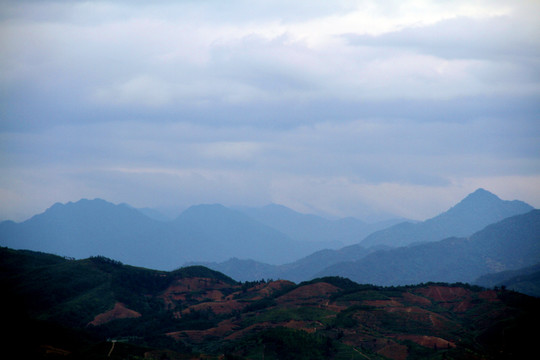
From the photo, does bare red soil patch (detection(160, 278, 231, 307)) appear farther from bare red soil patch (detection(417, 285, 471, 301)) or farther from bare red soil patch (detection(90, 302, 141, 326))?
bare red soil patch (detection(417, 285, 471, 301))

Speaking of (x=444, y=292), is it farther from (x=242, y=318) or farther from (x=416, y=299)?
(x=242, y=318)

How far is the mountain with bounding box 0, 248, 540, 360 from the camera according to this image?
102m

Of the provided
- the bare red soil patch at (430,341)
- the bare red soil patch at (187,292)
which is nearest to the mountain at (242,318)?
the bare red soil patch at (430,341)

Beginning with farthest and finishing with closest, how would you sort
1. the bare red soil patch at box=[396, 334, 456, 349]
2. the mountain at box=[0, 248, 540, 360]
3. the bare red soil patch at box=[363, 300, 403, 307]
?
the bare red soil patch at box=[363, 300, 403, 307] → the bare red soil patch at box=[396, 334, 456, 349] → the mountain at box=[0, 248, 540, 360]

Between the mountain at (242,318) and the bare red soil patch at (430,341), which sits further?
the bare red soil patch at (430,341)

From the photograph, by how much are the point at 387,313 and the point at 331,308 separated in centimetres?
1865

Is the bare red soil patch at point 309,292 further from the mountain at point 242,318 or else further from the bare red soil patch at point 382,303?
the bare red soil patch at point 382,303

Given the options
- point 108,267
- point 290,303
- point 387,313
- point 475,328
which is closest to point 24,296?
point 108,267

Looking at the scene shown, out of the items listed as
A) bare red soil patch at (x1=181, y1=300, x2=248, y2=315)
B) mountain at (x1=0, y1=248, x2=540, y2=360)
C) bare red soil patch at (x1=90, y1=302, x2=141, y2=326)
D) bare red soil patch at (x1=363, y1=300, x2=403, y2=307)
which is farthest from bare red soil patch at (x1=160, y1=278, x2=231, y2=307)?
bare red soil patch at (x1=363, y1=300, x2=403, y2=307)

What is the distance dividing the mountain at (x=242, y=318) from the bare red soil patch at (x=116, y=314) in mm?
287

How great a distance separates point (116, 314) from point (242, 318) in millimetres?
38460

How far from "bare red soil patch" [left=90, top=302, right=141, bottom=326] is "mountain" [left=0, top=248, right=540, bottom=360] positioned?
11.3 inches

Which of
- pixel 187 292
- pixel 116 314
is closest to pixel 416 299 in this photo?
pixel 187 292

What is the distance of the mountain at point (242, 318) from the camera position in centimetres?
10162
